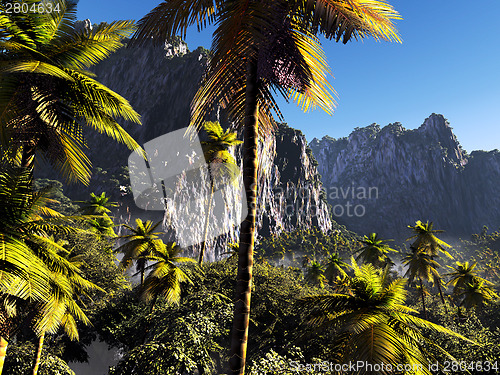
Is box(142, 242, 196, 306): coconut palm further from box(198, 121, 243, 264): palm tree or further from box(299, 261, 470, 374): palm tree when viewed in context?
box(299, 261, 470, 374): palm tree

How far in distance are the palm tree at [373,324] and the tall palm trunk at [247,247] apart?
3270mm

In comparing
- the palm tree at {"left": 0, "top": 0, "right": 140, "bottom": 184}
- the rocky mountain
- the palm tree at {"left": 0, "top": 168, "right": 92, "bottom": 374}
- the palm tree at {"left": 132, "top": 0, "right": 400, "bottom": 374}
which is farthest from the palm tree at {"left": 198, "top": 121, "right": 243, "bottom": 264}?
the rocky mountain

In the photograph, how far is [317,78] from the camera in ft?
18.7

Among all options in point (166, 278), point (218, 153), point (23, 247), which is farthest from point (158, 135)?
point (23, 247)

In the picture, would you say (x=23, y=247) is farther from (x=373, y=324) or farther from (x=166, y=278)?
(x=166, y=278)

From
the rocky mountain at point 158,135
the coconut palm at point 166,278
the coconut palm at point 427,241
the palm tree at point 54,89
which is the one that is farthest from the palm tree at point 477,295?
the rocky mountain at point 158,135

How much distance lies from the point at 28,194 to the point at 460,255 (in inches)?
6084

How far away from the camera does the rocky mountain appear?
99562mm

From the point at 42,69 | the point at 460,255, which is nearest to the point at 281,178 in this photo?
the point at 460,255

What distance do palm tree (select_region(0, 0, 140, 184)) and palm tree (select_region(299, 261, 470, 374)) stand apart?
7.58 meters

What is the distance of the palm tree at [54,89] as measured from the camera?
6.62 meters

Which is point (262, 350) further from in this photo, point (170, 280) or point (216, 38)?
point (216, 38)

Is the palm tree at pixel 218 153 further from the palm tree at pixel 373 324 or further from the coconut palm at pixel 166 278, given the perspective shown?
the palm tree at pixel 373 324

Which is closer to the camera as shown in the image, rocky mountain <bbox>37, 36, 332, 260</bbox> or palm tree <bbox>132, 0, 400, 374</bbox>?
palm tree <bbox>132, 0, 400, 374</bbox>
